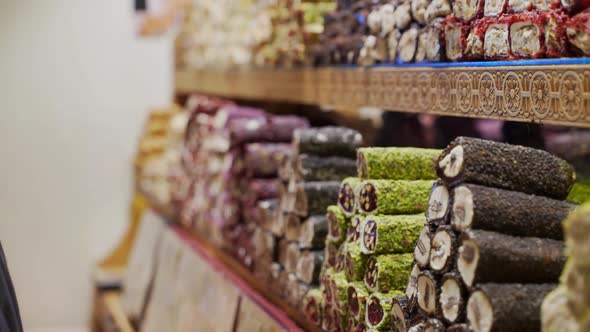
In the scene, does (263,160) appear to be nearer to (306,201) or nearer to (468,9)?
(306,201)

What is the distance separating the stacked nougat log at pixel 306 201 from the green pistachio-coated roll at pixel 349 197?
0.99ft

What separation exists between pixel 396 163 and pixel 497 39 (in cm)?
51

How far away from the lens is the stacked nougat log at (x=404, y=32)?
2.01 meters

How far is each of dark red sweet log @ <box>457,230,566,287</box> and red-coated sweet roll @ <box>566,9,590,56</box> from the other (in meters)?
0.36

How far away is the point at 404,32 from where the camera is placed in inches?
86.1

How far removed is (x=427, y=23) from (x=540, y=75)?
525 mm

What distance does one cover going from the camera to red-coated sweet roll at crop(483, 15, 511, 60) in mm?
1717

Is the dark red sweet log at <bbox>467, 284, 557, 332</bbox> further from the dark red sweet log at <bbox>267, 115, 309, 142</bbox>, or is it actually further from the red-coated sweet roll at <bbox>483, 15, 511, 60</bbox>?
the dark red sweet log at <bbox>267, 115, 309, 142</bbox>

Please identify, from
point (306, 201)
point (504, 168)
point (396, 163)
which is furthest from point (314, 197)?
point (504, 168)

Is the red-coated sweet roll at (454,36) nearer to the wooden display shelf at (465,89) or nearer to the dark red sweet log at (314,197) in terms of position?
the wooden display shelf at (465,89)

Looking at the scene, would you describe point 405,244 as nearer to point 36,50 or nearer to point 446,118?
point 446,118

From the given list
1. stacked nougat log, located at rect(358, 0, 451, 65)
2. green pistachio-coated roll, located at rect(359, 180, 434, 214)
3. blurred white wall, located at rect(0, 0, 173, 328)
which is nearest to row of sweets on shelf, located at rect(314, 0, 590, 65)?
stacked nougat log, located at rect(358, 0, 451, 65)

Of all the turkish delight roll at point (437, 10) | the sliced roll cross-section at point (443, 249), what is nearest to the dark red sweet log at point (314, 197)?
the turkish delight roll at point (437, 10)

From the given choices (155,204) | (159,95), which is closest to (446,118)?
(155,204)
